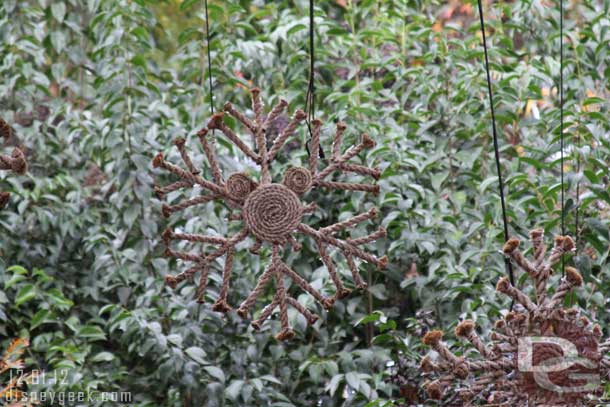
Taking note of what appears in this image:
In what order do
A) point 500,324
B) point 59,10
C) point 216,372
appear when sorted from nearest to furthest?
1. point 500,324
2. point 216,372
3. point 59,10

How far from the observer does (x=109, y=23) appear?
8.04 ft

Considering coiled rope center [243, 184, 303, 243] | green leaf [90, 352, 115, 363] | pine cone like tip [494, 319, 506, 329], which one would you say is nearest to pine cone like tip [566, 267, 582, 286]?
pine cone like tip [494, 319, 506, 329]

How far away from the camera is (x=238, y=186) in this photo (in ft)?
4.90

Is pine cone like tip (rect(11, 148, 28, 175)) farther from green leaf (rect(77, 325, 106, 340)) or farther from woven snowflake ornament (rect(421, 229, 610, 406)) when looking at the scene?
green leaf (rect(77, 325, 106, 340))

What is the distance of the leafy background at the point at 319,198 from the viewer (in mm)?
2125

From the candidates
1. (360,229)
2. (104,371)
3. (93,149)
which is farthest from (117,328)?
(360,229)

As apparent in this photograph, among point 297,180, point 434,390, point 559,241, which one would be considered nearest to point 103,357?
point 297,180

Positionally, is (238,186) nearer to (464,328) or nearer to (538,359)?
(464,328)

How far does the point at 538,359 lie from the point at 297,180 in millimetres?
437

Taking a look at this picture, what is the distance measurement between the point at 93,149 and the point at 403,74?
0.78 meters

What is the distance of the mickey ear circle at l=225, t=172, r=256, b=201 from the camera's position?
1.49m

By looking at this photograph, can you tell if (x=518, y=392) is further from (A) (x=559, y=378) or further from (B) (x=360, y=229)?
(B) (x=360, y=229)

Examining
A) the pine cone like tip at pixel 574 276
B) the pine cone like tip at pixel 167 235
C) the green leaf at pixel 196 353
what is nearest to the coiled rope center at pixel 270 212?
the pine cone like tip at pixel 167 235

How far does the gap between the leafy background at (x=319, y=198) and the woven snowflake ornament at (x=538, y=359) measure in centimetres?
60
